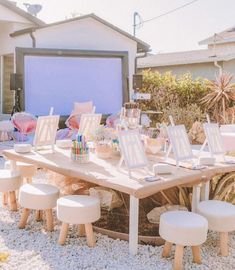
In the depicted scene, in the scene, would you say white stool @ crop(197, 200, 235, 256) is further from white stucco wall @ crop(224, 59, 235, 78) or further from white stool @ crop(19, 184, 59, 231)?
white stucco wall @ crop(224, 59, 235, 78)

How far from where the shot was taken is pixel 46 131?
505 cm

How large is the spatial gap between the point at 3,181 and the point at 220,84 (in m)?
9.22

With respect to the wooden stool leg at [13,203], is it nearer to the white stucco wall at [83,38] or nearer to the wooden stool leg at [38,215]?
the wooden stool leg at [38,215]

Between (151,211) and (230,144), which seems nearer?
(151,211)

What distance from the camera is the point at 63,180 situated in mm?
5090

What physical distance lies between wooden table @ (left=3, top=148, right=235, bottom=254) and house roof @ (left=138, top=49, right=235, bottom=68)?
12.1m

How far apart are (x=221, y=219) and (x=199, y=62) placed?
1363 cm

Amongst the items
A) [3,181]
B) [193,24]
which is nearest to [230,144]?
[3,181]

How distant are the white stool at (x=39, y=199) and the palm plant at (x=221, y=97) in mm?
8894

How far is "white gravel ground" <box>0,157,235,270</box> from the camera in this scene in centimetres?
357

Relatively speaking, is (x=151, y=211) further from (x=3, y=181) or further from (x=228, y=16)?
(x=228, y=16)

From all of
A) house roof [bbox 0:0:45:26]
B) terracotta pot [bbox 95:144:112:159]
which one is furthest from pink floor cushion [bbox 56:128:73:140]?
terracotta pot [bbox 95:144:112:159]

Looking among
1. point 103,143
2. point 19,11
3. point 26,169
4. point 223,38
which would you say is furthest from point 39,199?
point 223,38

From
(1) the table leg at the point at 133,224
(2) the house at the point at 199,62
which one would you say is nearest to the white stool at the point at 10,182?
(1) the table leg at the point at 133,224
